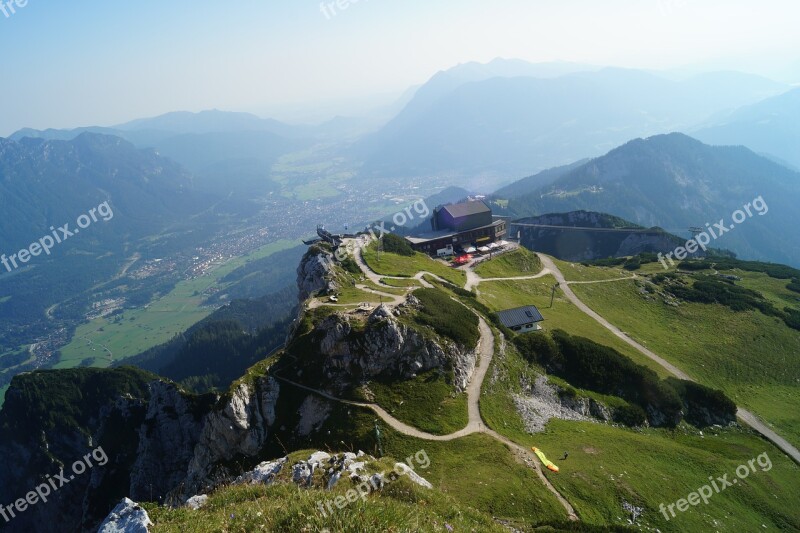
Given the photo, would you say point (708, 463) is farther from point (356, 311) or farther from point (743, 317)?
point (743, 317)

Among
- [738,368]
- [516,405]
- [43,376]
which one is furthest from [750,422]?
[43,376]

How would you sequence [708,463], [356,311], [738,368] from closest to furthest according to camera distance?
[708,463] < [356,311] < [738,368]

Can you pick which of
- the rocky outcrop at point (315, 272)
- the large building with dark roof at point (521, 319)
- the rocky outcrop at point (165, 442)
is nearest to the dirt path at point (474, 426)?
the large building with dark roof at point (521, 319)

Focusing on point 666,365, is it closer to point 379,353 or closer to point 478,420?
point 478,420

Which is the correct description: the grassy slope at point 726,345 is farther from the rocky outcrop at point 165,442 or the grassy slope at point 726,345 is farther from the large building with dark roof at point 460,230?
the rocky outcrop at point 165,442

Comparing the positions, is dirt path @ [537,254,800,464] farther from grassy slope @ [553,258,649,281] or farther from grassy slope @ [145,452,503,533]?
grassy slope @ [145,452,503,533]
